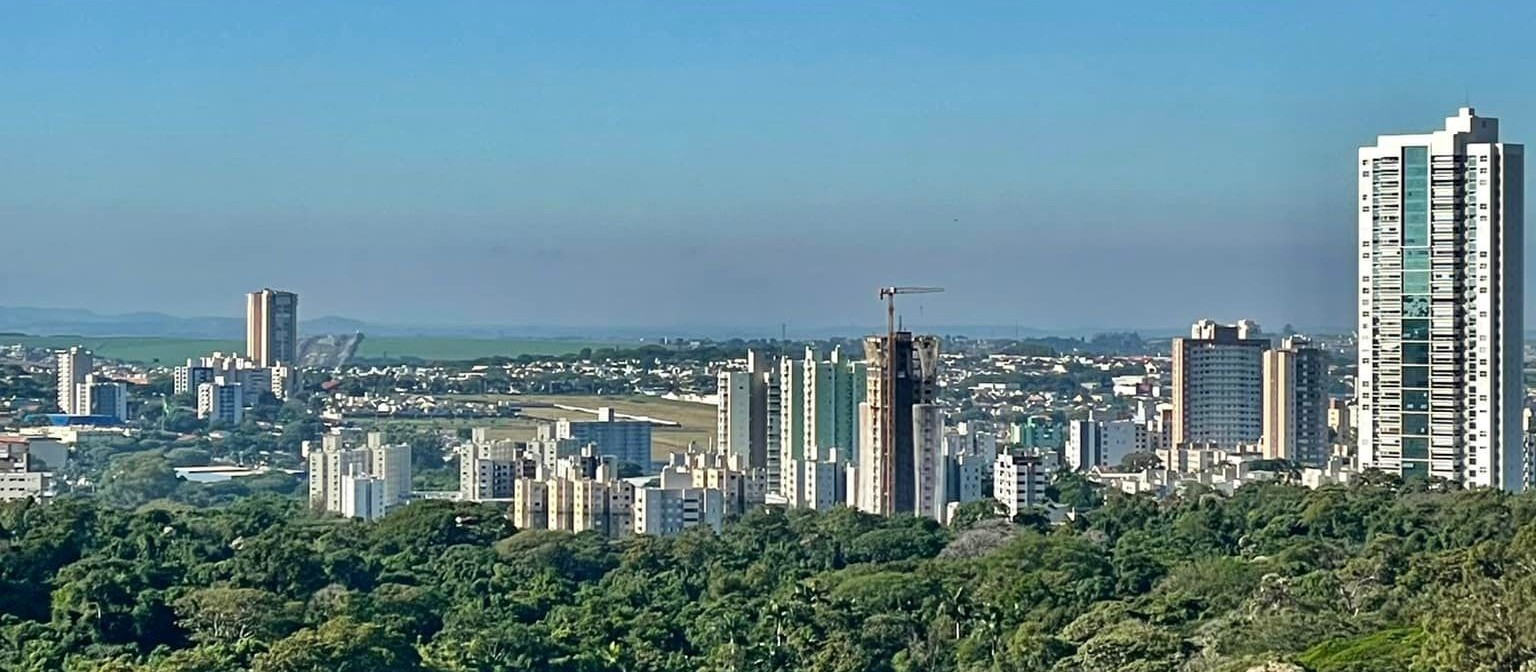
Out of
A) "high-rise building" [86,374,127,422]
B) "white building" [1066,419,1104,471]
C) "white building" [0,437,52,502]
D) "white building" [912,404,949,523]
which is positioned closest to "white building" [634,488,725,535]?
"white building" [912,404,949,523]

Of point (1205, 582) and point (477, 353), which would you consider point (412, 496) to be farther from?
point (477, 353)

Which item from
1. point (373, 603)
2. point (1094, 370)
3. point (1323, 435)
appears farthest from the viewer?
point (1094, 370)

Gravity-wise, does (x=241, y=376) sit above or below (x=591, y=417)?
above

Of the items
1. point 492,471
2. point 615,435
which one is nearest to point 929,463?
point 492,471

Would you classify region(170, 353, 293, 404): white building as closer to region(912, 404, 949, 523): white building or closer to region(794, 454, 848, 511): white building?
region(794, 454, 848, 511): white building

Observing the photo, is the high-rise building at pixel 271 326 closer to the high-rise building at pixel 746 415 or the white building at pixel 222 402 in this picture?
the white building at pixel 222 402

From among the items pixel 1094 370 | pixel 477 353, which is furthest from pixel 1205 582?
pixel 477 353

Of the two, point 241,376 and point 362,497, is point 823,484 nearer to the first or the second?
point 362,497
